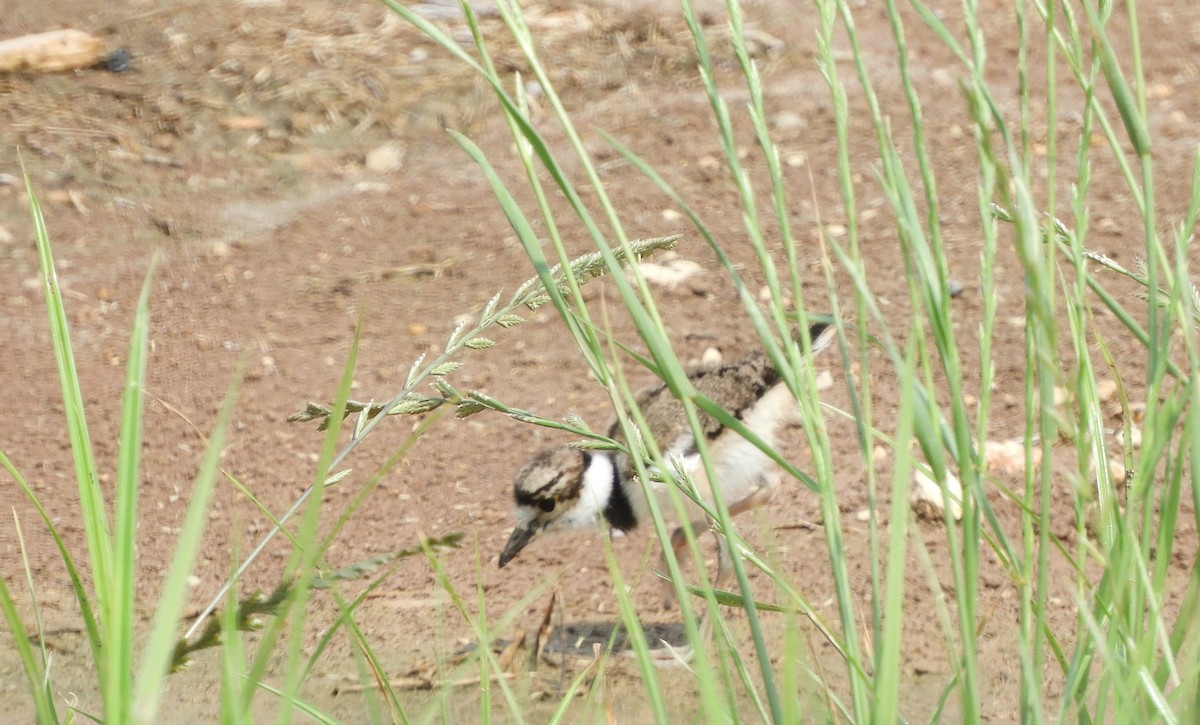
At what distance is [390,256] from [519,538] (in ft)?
6.53

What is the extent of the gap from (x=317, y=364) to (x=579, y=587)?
154 cm

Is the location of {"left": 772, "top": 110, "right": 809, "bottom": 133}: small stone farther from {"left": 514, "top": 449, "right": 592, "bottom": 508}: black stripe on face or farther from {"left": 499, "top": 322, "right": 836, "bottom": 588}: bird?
{"left": 514, "top": 449, "right": 592, "bottom": 508}: black stripe on face

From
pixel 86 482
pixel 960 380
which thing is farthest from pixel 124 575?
pixel 960 380

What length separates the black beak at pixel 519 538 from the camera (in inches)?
173

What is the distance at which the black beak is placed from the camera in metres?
4.39

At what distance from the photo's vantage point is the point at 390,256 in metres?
5.95

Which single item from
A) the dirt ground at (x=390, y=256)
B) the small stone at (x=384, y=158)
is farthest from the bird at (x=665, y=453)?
the small stone at (x=384, y=158)

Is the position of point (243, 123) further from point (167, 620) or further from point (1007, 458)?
point (167, 620)

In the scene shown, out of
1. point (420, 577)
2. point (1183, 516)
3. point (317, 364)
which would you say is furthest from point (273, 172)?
point (1183, 516)

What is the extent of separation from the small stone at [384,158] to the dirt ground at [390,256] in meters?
0.02

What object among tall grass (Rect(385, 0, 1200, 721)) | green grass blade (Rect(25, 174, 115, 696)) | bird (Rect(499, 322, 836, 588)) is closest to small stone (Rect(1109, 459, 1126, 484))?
bird (Rect(499, 322, 836, 588))

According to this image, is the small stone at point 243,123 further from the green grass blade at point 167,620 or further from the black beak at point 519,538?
the green grass blade at point 167,620

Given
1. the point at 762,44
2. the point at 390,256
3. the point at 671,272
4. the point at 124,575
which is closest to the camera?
the point at 124,575

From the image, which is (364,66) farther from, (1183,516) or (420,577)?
(1183,516)
